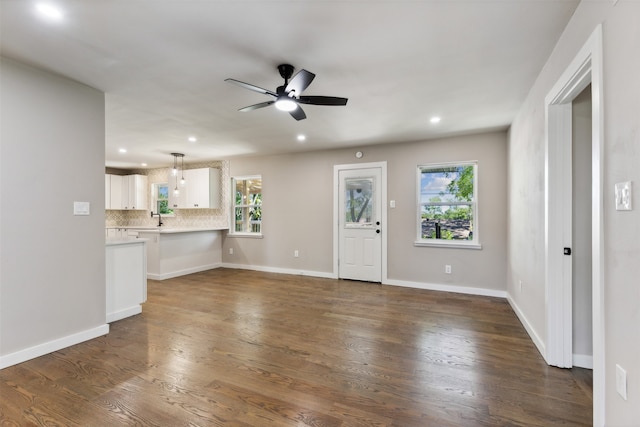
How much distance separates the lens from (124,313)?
334cm

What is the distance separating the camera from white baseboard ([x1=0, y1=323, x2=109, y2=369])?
7.43 feet

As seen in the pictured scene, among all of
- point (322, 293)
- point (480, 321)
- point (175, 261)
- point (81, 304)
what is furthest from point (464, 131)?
point (175, 261)

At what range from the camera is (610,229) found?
1.36 m

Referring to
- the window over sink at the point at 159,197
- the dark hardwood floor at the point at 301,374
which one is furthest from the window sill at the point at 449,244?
the window over sink at the point at 159,197

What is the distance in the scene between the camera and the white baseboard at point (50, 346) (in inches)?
89.1

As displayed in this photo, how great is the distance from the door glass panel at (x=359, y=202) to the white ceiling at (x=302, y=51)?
5.32 ft

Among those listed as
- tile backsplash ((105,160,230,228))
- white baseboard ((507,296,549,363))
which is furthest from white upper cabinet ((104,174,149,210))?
white baseboard ((507,296,549,363))

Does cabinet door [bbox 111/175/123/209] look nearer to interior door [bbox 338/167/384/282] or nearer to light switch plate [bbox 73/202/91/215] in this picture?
light switch plate [bbox 73/202/91/215]

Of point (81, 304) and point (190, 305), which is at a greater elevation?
point (81, 304)

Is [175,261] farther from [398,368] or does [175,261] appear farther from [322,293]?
[398,368]

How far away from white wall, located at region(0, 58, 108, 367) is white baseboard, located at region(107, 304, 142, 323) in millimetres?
331

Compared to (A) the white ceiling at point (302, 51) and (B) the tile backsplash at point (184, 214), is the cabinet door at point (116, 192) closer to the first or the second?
(B) the tile backsplash at point (184, 214)

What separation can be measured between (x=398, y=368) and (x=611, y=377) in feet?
4.12

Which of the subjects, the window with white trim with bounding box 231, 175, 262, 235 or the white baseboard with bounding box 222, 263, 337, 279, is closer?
the white baseboard with bounding box 222, 263, 337, 279
